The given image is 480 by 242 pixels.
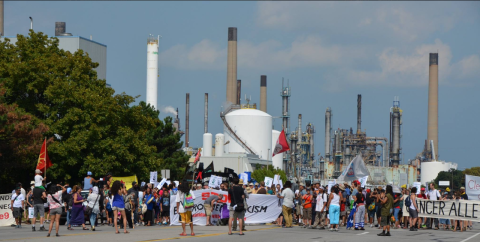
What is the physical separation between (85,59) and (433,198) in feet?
82.5

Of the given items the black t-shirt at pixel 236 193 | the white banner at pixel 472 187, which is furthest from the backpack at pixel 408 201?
the black t-shirt at pixel 236 193

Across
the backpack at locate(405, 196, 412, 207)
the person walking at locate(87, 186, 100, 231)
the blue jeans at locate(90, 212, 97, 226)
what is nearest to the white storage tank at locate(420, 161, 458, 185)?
the backpack at locate(405, 196, 412, 207)

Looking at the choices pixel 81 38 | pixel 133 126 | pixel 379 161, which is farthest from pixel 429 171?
pixel 133 126

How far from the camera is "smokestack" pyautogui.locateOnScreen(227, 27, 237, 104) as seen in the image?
4203 inches

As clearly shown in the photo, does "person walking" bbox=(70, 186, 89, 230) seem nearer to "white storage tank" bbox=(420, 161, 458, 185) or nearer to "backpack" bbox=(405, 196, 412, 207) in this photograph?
"backpack" bbox=(405, 196, 412, 207)

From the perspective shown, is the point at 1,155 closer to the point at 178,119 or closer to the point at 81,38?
the point at 81,38

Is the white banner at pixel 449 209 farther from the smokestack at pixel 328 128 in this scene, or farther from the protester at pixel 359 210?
the smokestack at pixel 328 128

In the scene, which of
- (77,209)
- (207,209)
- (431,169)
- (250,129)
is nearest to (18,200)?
(77,209)

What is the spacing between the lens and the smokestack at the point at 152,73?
306ft

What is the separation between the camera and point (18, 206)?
83.5 feet

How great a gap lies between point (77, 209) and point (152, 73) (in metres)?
71.1

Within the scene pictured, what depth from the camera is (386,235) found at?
870 inches

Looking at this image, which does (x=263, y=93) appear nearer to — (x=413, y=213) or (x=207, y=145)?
(x=207, y=145)

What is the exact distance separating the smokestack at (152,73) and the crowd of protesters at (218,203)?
63913mm
